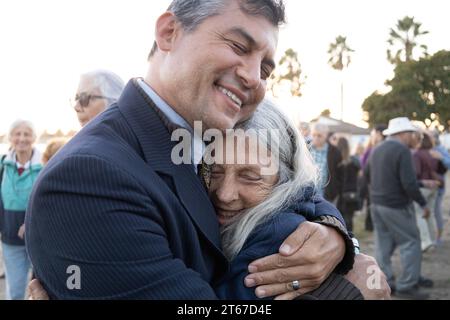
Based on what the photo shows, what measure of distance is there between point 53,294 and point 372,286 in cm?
111

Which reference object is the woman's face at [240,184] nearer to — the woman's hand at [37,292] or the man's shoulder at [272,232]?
the man's shoulder at [272,232]

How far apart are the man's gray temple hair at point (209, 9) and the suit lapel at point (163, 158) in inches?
12.1

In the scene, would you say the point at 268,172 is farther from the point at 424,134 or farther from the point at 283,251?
the point at 424,134

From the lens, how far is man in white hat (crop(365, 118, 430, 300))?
6184 millimetres

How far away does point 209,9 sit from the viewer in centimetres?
158

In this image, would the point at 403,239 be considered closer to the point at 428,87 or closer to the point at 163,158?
the point at 428,87

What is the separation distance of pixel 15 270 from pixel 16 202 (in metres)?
0.73

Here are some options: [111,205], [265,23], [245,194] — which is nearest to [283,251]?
[245,194]

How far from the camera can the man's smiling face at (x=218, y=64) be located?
159 cm

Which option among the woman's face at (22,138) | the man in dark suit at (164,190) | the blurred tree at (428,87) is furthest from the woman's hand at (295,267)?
the blurred tree at (428,87)

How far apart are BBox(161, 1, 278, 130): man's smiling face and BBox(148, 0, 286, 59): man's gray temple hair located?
0.05ft

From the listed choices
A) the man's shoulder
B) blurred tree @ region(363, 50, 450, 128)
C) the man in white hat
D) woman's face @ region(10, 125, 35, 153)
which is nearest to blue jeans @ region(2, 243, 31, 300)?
woman's face @ region(10, 125, 35, 153)

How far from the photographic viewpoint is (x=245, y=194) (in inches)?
76.6
